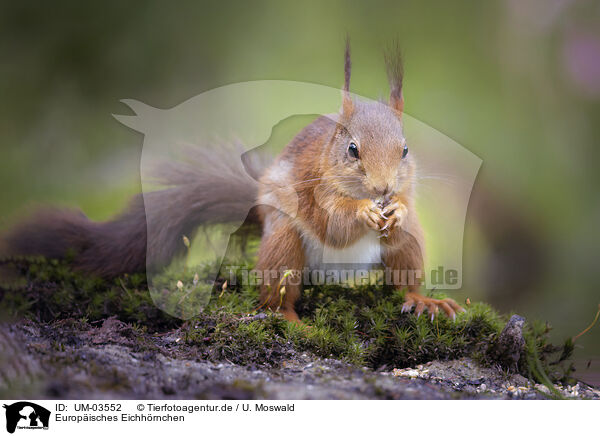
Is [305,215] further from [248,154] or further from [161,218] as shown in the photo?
[161,218]

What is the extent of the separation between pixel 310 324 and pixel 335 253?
37cm

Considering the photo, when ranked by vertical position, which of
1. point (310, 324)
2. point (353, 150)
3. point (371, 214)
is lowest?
point (310, 324)

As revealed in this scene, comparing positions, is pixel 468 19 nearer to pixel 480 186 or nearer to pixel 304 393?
pixel 480 186

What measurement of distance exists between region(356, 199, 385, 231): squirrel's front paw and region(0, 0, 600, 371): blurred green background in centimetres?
35

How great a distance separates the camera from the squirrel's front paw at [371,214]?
68.1 inches

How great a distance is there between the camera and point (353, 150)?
5.50ft

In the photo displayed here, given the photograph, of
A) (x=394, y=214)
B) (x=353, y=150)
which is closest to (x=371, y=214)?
(x=394, y=214)

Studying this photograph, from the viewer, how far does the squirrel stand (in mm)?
1667

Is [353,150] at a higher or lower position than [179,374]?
higher
